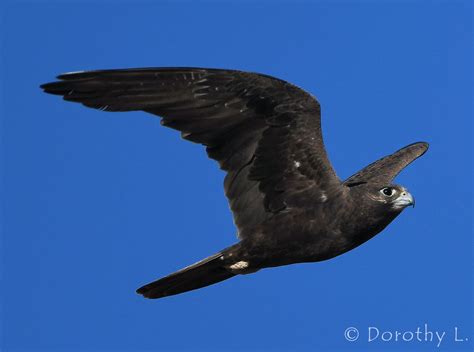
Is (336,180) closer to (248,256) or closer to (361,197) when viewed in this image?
(361,197)

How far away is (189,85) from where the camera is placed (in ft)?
45.7

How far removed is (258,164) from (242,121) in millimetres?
638

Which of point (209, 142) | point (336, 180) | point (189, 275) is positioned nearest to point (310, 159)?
point (336, 180)

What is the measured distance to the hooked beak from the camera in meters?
13.7

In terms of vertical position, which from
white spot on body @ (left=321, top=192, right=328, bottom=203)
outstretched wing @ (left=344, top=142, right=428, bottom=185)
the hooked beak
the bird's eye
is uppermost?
outstretched wing @ (left=344, top=142, right=428, bottom=185)

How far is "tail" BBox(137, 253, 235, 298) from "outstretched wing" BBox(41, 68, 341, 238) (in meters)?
0.61

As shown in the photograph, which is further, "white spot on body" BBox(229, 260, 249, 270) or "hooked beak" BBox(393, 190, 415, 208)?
"white spot on body" BBox(229, 260, 249, 270)

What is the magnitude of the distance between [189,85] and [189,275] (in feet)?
8.43

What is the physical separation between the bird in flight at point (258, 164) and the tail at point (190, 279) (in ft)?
0.04

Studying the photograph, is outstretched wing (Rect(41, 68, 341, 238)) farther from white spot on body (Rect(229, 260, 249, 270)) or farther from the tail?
the tail

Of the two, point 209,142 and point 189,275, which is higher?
point 209,142

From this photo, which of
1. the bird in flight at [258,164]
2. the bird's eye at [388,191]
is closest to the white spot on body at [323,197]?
the bird in flight at [258,164]

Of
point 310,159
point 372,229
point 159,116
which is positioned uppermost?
point 159,116

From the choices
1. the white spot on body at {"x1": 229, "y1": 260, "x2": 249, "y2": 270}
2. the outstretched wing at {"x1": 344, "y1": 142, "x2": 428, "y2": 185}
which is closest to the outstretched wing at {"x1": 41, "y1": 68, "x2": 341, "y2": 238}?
the white spot on body at {"x1": 229, "y1": 260, "x2": 249, "y2": 270}
